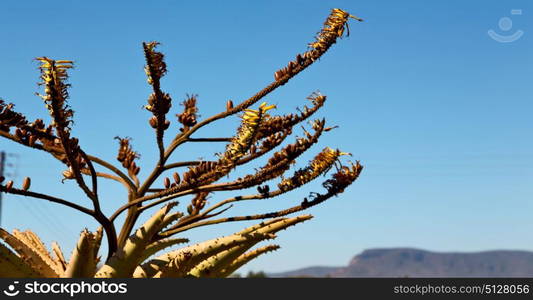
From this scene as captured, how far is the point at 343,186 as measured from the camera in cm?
566

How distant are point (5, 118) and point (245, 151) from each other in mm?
1948

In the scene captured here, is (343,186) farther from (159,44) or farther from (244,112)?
(159,44)

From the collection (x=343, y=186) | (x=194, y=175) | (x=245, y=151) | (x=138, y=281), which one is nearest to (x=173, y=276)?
(x=138, y=281)

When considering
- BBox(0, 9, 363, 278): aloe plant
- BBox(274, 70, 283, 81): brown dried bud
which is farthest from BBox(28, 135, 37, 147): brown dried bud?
BBox(274, 70, 283, 81): brown dried bud

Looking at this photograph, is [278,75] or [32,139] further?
[278,75]

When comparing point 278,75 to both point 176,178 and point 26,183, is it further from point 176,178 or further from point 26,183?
point 26,183

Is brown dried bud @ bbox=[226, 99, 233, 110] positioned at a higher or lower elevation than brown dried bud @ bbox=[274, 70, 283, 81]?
lower

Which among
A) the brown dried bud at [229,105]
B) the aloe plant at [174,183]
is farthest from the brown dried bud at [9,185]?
A: the brown dried bud at [229,105]

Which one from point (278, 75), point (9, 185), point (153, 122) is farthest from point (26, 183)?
point (278, 75)

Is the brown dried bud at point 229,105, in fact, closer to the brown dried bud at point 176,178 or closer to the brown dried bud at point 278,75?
the brown dried bud at point 278,75

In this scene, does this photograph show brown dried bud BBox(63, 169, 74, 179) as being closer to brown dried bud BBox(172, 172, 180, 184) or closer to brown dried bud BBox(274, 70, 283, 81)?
brown dried bud BBox(172, 172, 180, 184)

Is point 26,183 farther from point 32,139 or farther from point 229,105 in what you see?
point 229,105

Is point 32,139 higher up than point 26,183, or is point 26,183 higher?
point 32,139

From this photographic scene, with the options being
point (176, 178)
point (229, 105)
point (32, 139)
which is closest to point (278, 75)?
point (229, 105)
